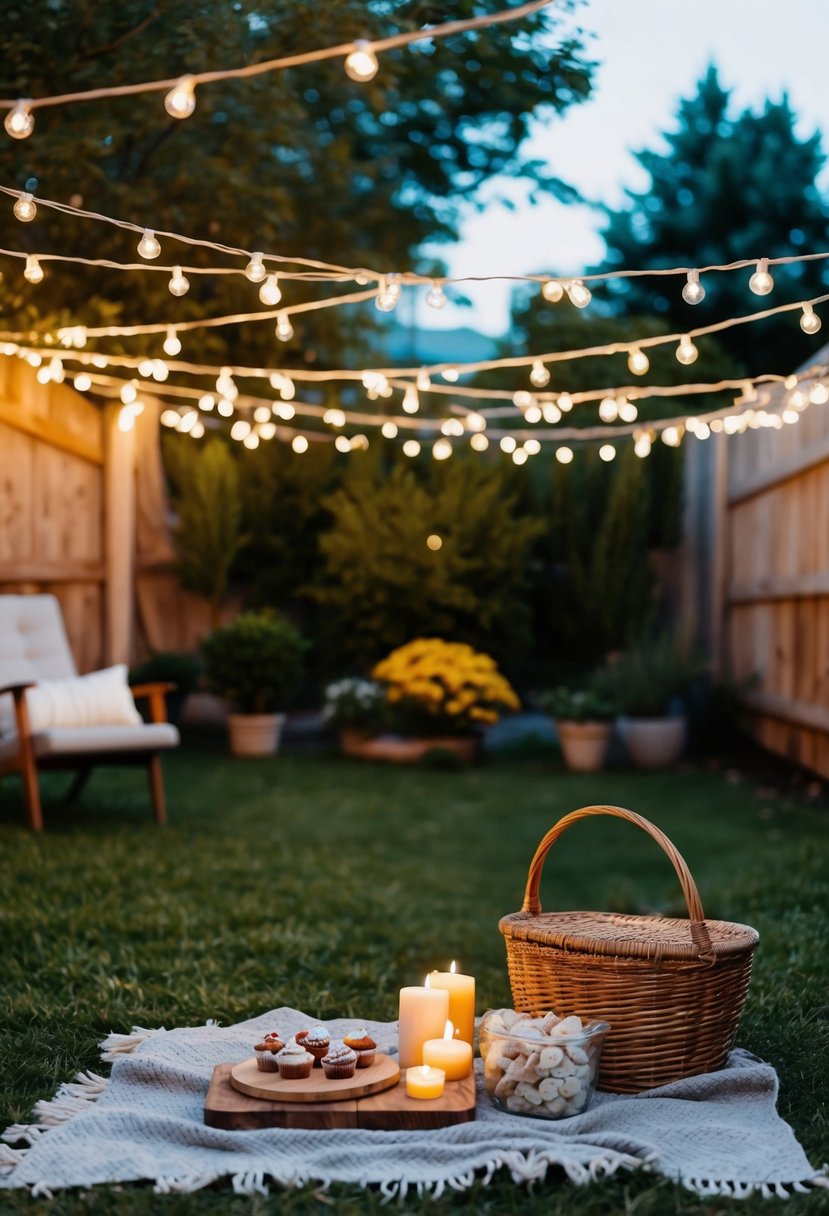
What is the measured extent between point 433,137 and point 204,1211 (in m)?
8.54

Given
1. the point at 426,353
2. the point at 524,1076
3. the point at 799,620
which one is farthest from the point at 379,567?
the point at 426,353

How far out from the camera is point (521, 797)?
240 inches

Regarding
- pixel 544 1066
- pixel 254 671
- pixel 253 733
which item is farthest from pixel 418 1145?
pixel 253 733

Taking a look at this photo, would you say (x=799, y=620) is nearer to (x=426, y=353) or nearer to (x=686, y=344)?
(x=686, y=344)

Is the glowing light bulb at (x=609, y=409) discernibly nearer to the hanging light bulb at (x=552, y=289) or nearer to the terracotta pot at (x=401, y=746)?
the hanging light bulb at (x=552, y=289)

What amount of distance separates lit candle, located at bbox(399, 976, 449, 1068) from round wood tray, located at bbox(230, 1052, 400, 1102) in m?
0.05

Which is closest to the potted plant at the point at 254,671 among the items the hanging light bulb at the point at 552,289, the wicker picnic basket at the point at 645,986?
the hanging light bulb at the point at 552,289

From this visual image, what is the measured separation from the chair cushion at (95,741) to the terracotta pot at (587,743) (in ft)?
9.48

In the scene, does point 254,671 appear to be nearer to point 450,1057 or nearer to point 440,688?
point 440,688

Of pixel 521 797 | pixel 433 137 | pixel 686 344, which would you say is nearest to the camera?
pixel 686 344

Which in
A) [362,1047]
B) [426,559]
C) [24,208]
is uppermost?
[24,208]

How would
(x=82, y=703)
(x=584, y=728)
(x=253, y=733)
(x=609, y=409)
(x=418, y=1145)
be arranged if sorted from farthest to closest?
(x=253, y=733)
(x=584, y=728)
(x=82, y=703)
(x=609, y=409)
(x=418, y=1145)

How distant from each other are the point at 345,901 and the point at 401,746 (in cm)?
330

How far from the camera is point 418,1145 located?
188 centimetres
